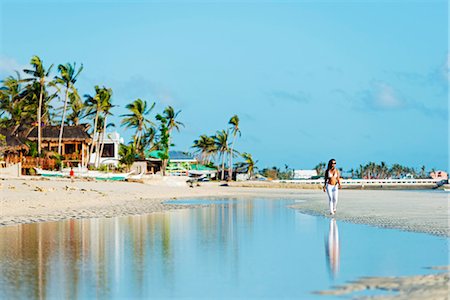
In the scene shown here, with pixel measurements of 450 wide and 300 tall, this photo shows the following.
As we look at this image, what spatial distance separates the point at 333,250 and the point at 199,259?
2.43 m

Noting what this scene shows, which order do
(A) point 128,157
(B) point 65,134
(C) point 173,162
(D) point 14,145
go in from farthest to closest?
(C) point 173,162, (A) point 128,157, (B) point 65,134, (D) point 14,145

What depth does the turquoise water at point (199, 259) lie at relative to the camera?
6.61 m

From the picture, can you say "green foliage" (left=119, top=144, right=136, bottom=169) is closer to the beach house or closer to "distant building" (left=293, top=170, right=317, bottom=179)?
the beach house

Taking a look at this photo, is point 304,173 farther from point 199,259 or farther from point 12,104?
point 199,259

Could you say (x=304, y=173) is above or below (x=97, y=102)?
below

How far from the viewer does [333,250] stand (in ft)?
32.7

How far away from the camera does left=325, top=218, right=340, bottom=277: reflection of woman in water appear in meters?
8.07

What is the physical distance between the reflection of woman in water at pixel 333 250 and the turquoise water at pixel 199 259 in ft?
0.05

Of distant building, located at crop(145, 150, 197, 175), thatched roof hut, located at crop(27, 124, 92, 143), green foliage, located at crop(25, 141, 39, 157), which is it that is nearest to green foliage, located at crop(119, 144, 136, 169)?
distant building, located at crop(145, 150, 197, 175)

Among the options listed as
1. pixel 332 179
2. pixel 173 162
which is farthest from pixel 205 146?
pixel 332 179

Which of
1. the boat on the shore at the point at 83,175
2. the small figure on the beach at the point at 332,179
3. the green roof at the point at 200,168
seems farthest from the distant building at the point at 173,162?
the small figure on the beach at the point at 332,179

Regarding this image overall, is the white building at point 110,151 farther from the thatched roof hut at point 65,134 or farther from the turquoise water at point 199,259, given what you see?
the turquoise water at point 199,259

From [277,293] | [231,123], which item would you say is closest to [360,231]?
[277,293]

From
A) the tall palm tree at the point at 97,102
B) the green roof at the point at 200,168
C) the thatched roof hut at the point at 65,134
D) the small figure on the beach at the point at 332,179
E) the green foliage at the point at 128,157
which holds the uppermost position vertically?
the tall palm tree at the point at 97,102
